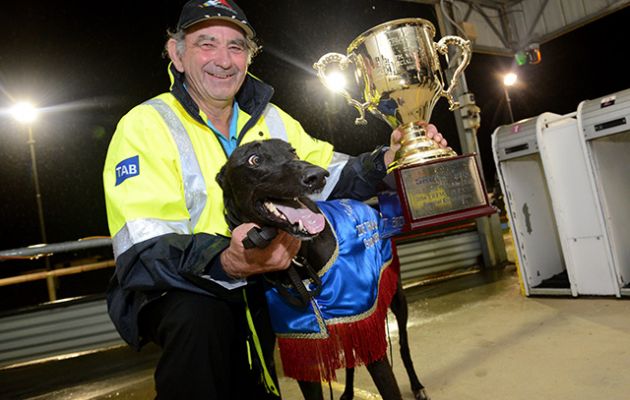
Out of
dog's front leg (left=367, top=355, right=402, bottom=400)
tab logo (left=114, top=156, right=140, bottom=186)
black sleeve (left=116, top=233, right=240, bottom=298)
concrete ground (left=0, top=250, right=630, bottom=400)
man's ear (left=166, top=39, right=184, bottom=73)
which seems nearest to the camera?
black sleeve (left=116, top=233, right=240, bottom=298)

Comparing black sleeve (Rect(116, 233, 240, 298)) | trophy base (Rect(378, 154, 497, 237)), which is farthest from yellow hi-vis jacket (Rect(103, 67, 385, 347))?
trophy base (Rect(378, 154, 497, 237))

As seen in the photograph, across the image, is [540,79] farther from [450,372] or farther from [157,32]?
[450,372]

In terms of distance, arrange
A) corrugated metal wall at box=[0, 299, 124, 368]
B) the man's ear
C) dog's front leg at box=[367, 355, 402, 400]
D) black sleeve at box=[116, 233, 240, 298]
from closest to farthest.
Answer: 1. black sleeve at box=[116, 233, 240, 298]
2. dog's front leg at box=[367, 355, 402, 400]
3. the man's ear
4. corrugated metal wall at box=[0, 299, 124, 368]

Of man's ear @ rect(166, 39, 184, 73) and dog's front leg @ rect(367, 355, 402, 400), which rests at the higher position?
man's ear @ rect(166, 39, 184, 73)

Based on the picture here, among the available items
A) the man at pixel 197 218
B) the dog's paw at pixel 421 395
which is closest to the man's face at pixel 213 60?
the man at pixel 197 218

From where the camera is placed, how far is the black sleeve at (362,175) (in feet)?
5.56

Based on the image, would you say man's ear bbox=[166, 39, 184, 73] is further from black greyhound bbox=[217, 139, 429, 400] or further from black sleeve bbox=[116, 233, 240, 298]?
black sleeve bbox=[116, 233, 240, 298]

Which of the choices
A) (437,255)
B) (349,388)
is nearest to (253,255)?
(349,388)

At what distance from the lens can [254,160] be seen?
3.59 ft

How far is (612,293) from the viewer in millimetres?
2910

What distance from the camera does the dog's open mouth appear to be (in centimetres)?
90

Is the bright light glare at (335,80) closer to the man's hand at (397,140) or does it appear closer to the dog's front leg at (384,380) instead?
the man's hand at (397,140)

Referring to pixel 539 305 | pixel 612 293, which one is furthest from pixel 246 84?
pixel 612 293

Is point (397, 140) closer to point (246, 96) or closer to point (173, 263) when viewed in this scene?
point (246, 96)
